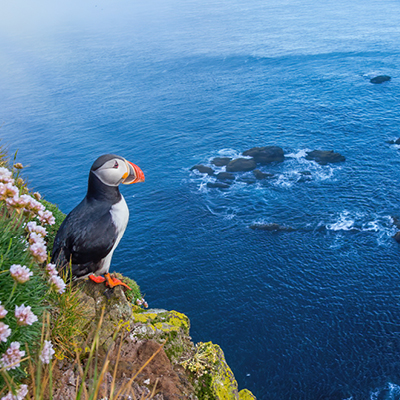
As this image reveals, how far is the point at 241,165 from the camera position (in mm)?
85125

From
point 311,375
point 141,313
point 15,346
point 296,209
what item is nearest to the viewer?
point 15,346

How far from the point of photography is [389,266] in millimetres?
61094

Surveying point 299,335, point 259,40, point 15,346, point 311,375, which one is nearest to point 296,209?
point 299,335

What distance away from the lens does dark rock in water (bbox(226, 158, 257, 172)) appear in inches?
3337

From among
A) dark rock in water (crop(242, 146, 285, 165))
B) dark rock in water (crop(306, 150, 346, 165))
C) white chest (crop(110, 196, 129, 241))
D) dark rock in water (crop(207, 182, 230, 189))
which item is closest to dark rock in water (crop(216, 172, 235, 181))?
dark rock in water (crop(207, 182, 230, 189))

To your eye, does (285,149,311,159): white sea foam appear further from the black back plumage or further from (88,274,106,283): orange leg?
(88,274,106,283): orange leg

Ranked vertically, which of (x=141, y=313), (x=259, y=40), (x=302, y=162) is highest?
(x=141, y=313)

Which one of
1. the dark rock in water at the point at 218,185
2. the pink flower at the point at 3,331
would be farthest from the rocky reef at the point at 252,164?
the pink flower at the point at 3,331

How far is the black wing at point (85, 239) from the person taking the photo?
11328 millimetres

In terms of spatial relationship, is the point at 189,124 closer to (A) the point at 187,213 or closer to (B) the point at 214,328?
(A) the point at 187,213

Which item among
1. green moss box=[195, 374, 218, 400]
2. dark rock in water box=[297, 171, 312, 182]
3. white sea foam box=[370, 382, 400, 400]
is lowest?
white sea foam box=[370, 382, 400, 400]

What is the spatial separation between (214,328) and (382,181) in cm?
4587

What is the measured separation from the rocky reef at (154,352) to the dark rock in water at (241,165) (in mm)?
72505

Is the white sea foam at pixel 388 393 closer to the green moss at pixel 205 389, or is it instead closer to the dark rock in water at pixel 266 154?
the green moss at pixel 205 389
